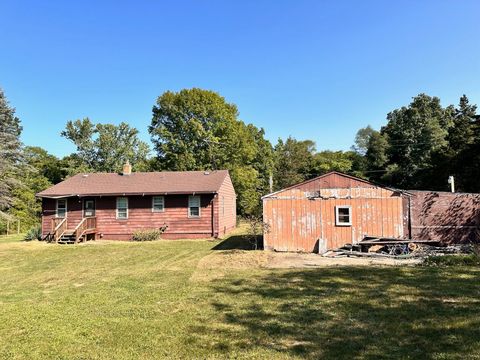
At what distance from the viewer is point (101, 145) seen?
44.3 m

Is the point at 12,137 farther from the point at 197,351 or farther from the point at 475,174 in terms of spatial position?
the point at 475,174

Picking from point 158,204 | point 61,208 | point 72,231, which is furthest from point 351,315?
point 61,208

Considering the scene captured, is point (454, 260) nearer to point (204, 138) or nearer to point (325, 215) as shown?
point (325, 215)

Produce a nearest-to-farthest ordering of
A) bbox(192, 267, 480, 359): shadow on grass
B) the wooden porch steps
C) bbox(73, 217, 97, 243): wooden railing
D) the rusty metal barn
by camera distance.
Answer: bbox(192, 267, 480, 359): shadow on grass, the rusty metal barn, bbox(73, 217, 97, 243): wooden railing, the wooden porch steps

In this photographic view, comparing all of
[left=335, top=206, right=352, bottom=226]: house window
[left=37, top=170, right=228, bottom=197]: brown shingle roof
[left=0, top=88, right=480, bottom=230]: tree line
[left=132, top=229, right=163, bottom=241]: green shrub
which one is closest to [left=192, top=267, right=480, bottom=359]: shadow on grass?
[left=335, top=206, right=352, bottom=226]: house window

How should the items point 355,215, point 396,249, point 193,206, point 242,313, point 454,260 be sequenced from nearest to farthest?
point 242,313 < point 454,260 < point 396,249 < point 355,215 < point 193,206

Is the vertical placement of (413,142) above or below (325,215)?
above

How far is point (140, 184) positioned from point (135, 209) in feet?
6.34

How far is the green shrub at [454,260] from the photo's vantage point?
38.1 ft

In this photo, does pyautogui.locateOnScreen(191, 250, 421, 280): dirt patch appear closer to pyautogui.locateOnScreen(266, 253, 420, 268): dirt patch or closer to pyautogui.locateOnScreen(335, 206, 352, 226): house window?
pyautogui.locateOnScreen(266, 253, 420, 268): dirt patch

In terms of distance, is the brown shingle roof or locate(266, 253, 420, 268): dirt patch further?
the brown shingle roof

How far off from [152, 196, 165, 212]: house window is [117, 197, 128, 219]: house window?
1840mm

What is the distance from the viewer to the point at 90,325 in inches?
261

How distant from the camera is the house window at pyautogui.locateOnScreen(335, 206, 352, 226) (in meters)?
15.3
